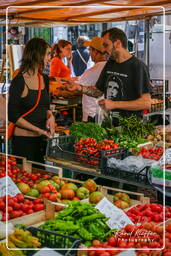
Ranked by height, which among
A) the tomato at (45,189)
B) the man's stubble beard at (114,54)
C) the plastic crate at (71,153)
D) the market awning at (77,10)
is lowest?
the tomato at (45,189)

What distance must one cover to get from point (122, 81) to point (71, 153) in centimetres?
70

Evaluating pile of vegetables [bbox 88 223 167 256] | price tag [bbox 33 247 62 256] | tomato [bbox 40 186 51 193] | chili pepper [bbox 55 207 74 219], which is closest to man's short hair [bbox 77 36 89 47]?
tomato [bbox 40 186 51 193]

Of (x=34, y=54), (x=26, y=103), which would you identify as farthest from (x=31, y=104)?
(x=34, y=54)

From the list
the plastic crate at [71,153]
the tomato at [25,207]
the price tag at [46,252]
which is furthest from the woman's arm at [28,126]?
the price tag at [46,252]

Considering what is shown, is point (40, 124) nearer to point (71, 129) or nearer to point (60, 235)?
point (71, 129)

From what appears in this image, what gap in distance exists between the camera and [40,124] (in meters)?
3.97

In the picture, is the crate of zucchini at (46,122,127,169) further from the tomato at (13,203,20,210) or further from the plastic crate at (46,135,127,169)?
the tomato at (13,203,20,210)

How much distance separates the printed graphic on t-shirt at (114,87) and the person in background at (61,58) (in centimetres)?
58

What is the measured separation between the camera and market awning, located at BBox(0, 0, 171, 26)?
337 cm

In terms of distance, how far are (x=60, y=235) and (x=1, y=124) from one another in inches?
115

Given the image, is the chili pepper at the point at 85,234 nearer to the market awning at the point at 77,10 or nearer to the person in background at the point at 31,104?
the market awning at the point at 77,10

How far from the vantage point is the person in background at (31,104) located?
3.73 m

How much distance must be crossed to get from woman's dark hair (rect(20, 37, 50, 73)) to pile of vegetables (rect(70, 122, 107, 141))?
1.98 ft

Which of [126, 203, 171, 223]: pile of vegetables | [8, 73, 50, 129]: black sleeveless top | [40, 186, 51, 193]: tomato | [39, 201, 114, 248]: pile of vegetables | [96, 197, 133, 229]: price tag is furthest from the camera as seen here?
[8, 73, 50, 129]: black sleeveless top
